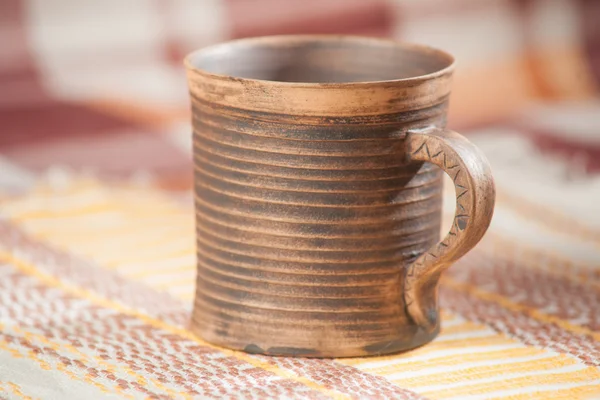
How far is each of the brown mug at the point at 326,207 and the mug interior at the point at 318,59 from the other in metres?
0.05

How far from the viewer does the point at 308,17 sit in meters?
1.49

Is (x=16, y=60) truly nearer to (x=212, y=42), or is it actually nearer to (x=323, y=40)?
(x=212, y=42)

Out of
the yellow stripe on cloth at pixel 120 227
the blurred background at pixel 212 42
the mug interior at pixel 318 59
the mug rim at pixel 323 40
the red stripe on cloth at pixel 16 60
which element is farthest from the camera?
the red stripe on cloth at pixel 16 60

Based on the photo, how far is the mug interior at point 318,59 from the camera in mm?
797

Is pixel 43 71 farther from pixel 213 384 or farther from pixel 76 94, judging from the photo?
pixel 213 384

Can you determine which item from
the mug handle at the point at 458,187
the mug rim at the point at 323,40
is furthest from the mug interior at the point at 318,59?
the mug handle at the point at 458,187

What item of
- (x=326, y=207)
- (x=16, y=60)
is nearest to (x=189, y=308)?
(x=326, y=207)

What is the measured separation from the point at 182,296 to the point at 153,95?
0.60m

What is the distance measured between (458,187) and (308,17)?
0.85m

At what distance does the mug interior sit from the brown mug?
0.05 meters

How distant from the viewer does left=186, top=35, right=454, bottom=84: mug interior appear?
2.62 ft

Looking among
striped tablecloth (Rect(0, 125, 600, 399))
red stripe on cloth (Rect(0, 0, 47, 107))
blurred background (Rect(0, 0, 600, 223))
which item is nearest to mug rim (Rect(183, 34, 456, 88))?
striped tablecloth (Rect(0, 125, 600, 399))

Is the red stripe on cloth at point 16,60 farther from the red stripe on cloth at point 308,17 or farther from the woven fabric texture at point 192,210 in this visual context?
the red stripe on cloth at point 308,17

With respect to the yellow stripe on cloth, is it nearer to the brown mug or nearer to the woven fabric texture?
the woven fabric texture
